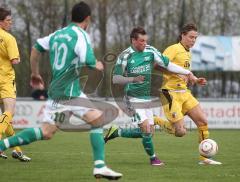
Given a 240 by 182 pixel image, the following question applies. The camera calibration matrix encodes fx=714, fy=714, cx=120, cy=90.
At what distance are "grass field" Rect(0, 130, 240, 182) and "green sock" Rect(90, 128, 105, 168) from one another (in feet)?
2.90

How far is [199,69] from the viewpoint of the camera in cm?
2784

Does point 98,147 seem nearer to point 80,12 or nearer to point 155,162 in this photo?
point 80,12

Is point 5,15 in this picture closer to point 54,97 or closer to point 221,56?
point 54,97

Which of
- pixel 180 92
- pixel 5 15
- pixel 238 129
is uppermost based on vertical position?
pixel 5 15

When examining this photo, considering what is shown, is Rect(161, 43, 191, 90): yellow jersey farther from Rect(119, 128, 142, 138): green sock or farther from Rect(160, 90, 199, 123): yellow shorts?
Rect(119, 128, 142, 138): green sock

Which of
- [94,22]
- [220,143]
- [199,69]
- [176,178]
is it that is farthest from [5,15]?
[94,22]

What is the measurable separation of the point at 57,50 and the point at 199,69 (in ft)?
64.0

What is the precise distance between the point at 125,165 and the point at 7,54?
2683 millimetres

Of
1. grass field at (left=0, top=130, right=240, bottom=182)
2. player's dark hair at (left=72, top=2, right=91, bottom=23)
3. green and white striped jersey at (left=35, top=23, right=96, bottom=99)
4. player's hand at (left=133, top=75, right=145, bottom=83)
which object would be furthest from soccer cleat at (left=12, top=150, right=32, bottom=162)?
player's dark hair at (left=72, top=2, right=91, bottom=23)

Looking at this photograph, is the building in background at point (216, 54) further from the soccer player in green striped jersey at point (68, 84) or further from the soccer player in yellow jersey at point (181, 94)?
the soccer player in green striped jersey at point (68, 84)

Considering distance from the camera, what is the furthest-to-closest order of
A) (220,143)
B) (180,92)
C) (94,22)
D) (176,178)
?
(94,22) → (220,143) → (180,92) → (176,178)

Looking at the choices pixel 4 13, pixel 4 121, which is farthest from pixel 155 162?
pixel 4 13

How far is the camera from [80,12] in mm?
8766

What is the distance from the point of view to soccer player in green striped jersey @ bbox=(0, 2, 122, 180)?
8.62 m
